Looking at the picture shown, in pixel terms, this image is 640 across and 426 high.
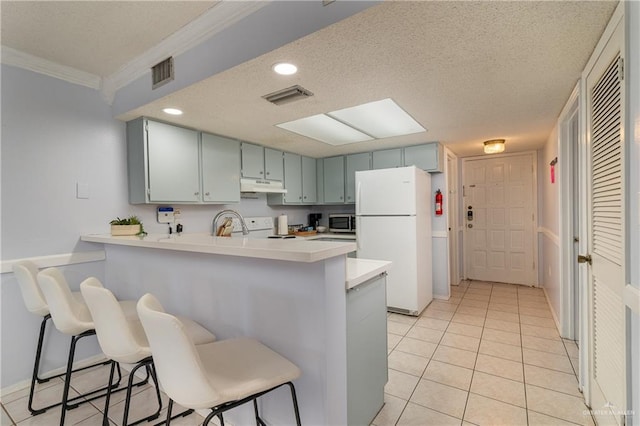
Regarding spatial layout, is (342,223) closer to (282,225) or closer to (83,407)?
(282,225)

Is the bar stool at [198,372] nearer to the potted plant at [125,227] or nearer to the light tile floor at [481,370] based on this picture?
the light tile floor at [481,370]

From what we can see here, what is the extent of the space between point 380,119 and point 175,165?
2037mm

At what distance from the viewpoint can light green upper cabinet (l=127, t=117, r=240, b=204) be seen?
8.66ft

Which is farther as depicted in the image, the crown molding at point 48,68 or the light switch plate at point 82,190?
the light switch plate at point 82,190

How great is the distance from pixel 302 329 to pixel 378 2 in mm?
1484

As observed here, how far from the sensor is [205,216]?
11.2 ft

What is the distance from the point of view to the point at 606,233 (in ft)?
4.91

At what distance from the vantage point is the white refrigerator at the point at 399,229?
3457 millimetres

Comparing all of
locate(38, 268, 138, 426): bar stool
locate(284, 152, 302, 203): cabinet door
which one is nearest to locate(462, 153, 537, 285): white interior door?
locate(284, 152, 302, 203): cabinet door

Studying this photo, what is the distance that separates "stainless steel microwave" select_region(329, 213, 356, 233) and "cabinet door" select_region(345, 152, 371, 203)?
0.88 ft

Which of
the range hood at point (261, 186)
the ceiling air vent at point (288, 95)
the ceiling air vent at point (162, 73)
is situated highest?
the ceiling air vent at point (162, 73)

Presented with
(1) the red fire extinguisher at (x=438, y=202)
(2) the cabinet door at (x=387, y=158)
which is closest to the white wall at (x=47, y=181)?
(2) the cabinet door at (x=387, y=158)

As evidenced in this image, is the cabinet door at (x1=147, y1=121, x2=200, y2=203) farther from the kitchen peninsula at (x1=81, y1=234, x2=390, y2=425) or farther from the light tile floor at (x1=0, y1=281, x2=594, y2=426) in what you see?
the light tile floor at (x1=0, y1=281, x2=594, y2=426)

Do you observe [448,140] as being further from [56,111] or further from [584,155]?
[56,111]
